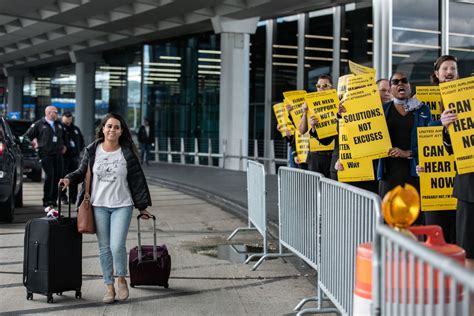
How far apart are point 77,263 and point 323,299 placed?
231cm

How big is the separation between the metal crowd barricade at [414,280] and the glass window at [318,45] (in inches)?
955

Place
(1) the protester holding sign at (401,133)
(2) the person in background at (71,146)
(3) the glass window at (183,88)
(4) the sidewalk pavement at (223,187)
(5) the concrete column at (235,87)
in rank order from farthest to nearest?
(3) the glass window at (183,88) < (5) the concrete column at (235,87) < (2) the person in background at (71,146) < (4) the sidewalk pavement at (223,187) < (1) the protester holding sign at (401,133)

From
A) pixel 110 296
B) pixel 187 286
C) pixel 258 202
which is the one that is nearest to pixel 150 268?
pixel 187 286

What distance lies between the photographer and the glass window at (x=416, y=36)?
20719 mm

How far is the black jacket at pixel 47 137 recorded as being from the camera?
1264 cm

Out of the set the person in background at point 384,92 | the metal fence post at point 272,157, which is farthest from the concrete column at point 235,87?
the person in background at point 384,92

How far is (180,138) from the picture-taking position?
31.5m

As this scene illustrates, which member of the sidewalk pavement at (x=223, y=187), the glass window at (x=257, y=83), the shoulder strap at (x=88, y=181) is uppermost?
the glass window at (x=257, y=83)

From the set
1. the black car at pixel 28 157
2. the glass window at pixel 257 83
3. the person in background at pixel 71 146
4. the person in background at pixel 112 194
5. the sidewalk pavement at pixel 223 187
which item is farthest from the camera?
the glass window at pixel 257 83

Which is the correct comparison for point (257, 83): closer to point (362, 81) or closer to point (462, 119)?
point (362, 81)

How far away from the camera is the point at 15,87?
52.5 metres

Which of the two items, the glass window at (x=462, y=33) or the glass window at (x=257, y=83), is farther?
the glass window at (x=257, y=83)

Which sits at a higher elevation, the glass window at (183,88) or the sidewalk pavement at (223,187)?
the glass window at (183,88)

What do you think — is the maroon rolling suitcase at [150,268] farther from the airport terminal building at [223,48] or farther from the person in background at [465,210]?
the airport terminal building at [223,48]
